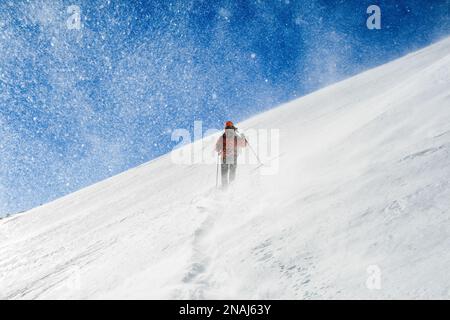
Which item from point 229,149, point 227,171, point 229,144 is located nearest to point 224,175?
point 227,171

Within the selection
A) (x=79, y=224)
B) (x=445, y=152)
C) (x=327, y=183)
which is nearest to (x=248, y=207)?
(x=327, y=183)

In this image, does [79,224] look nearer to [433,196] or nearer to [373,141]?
[373,141]

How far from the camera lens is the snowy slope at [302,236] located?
298 centimetres

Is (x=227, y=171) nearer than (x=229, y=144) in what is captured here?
Yes

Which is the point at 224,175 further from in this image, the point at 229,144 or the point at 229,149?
the point at 229,144

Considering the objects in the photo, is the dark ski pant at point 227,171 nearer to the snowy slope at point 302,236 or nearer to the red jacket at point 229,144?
the red jacket at point 229,144

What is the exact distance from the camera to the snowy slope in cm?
298

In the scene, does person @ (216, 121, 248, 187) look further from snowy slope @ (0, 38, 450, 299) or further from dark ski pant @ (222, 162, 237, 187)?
snowy slope @ (0, 38, 450, 299)

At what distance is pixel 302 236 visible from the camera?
12.6ft

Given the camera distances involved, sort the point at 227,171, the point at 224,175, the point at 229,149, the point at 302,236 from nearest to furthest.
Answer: the point at 302,236
the point at 224,175
the point at 227,171
the point at 229,149

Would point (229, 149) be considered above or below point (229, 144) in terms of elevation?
below

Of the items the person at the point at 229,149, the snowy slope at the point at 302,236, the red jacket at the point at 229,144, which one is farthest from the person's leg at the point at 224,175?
the snowy slope at the point at 302,236

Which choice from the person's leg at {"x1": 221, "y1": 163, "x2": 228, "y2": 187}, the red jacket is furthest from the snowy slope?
the red jacket
